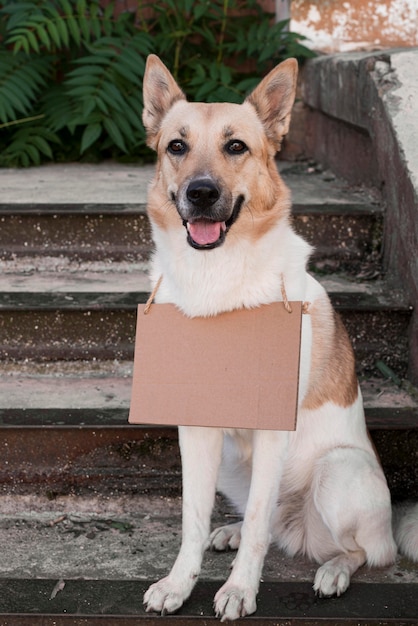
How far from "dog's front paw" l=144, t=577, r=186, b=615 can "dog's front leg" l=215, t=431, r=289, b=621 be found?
0.39 ft

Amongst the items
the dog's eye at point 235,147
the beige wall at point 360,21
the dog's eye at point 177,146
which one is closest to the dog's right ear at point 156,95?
the dog's eye at point 177,146

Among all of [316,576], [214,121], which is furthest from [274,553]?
[214,121]

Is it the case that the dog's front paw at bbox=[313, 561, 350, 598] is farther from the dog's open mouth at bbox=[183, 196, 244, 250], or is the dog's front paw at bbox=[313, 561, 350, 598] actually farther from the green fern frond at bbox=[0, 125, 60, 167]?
the green fern frond at bbox=[0, 125, 60, 167]

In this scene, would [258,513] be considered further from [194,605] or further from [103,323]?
[103,323]

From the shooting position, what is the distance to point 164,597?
2570 millimetres

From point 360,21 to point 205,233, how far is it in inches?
114

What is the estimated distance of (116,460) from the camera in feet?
10.7

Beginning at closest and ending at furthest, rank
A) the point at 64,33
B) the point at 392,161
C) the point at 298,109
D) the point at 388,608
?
the point at 388,608 < the point at 392,161 < the point at 64,33 < the point at 298,109

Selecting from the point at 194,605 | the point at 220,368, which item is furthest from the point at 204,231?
the point at 194,605

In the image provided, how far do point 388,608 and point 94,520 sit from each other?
1.12 m

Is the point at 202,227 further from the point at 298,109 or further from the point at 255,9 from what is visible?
the point at 255,9

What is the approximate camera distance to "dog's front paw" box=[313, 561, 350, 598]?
104 inches

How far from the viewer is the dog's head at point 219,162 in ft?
8.48

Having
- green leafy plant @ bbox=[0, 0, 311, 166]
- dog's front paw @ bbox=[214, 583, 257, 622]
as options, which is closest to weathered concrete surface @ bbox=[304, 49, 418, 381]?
green leafy plant @ bbox=[0, 0, 311, 166]
